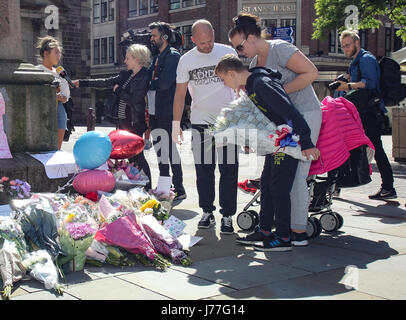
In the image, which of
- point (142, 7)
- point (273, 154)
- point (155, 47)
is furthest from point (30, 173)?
point (142, 7)

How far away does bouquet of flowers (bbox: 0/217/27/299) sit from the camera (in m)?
3.60

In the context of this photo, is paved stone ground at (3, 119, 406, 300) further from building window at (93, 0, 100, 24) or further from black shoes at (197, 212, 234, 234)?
building window at (93, 0, 100, 24)

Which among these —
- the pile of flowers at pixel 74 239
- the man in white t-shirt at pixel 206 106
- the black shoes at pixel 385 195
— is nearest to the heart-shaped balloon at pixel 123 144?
the man in white t-shirt at pixel 206 106

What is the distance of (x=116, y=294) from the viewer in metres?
3.52

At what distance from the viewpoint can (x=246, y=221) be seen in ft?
18.2

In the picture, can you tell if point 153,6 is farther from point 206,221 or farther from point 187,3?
point 206,221

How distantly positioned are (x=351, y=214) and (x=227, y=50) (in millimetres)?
2267

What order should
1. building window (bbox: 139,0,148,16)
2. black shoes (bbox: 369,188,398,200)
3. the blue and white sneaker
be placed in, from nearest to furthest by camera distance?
the blue and white sneaker < black shoes (bbox: 369,188,398,200) < building window (bbox: 139,0,148,16)

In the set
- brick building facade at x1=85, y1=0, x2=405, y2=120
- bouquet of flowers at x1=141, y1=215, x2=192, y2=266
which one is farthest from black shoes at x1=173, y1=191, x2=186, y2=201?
brick building facade at x1=85, y1=0, x2=405, y2=120

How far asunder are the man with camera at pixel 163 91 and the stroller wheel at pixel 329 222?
231cm

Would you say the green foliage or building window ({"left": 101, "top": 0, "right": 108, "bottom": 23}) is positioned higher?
building window ({"left": 101, "top": 0, "right": 108, "bottom": 23})

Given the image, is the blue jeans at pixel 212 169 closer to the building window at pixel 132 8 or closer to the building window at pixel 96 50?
the building window at pixel 132 8

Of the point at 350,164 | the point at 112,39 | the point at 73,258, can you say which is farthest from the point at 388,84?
the point at 112,39

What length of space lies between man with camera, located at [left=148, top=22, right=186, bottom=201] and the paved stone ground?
5.70 ft
